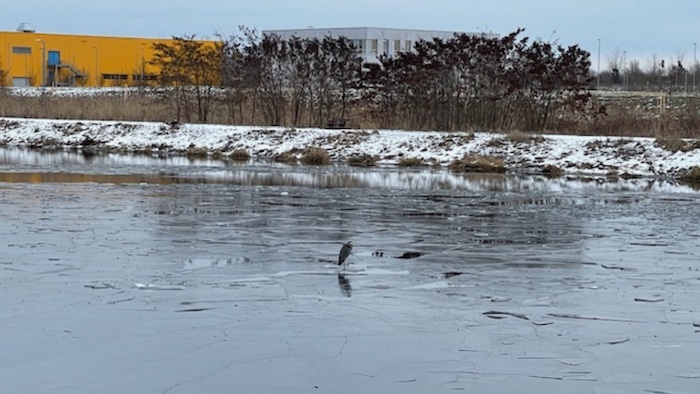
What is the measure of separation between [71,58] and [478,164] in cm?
8423

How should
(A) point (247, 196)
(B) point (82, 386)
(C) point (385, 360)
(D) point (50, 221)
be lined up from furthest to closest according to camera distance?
(A) point (247, 196)
(D) point (50, 221)
(C) point (385, 360)
(B) point (82, 386)

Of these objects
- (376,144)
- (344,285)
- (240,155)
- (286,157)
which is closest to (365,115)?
(376,144)

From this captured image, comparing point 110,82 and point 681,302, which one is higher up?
point 110,82

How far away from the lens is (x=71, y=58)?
11050 cm

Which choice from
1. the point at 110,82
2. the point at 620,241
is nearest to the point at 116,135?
the point at 620,241

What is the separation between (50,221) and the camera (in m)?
17.5

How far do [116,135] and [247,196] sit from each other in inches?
856

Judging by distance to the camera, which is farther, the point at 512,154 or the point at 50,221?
the point at 512,154

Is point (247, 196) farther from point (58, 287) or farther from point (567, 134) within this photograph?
point (567, 134)

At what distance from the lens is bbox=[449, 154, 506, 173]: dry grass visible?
3288 cm

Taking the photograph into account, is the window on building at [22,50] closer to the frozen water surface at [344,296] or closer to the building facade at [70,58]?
the building facade at [70,58]

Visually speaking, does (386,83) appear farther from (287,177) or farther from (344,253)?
(344,253)

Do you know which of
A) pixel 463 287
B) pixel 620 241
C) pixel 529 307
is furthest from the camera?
pixel 620 241

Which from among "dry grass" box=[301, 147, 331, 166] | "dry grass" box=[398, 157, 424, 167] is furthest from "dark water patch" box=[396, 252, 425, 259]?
"dry grass" box=[301, 147, 331, 166]
